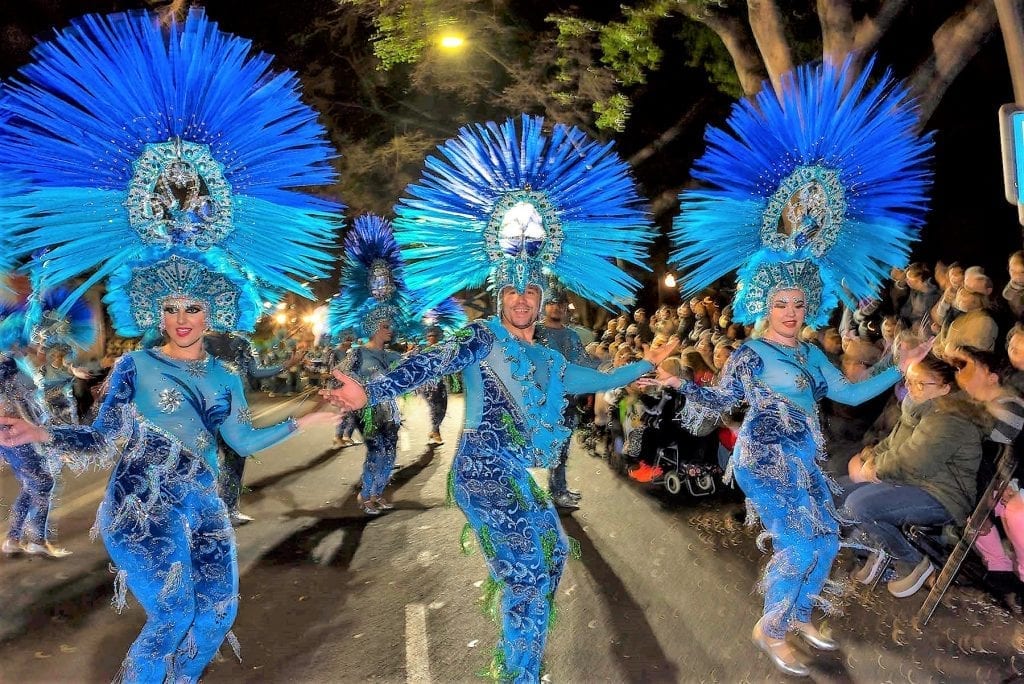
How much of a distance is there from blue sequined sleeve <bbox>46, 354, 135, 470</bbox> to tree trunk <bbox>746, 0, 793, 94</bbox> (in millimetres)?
7273

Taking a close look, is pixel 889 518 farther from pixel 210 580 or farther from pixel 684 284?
pixel 210 580

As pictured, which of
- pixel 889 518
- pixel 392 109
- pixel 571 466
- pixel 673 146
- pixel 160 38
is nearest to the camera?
pixel 160 38

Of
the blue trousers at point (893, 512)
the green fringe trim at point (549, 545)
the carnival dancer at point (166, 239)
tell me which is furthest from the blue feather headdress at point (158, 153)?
the blue trousers at point (893, 512)

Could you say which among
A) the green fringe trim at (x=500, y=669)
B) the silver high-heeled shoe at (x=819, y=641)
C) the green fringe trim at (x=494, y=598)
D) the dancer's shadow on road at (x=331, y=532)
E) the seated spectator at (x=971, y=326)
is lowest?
the dancer's shadow on road at (x=331, y=532)

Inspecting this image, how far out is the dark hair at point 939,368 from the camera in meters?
5.10

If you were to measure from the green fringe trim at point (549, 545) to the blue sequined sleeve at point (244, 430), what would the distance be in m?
1.25

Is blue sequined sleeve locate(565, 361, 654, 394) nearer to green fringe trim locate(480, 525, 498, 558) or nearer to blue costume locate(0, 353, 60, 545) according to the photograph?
green fringe trim locate(480, 525, 498, 558)

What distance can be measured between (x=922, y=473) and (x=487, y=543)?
2.90m

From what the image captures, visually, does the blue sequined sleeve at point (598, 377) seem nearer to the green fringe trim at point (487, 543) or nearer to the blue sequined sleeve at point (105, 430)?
the green fringe trim at point (487, 543)

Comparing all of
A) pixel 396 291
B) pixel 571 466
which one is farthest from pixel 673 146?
pixel 396 291

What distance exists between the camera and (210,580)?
3.78 meters

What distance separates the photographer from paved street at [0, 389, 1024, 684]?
180 inches

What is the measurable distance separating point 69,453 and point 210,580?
0.81 meters

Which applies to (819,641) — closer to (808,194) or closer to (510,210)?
(808,194)
